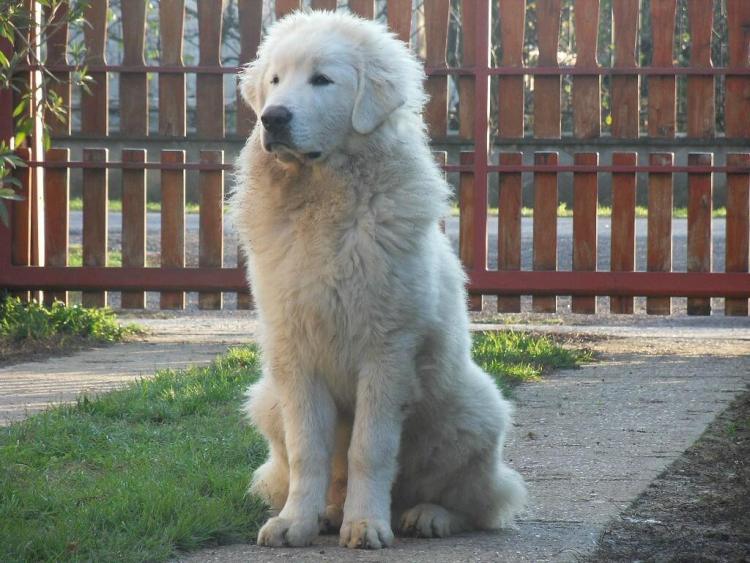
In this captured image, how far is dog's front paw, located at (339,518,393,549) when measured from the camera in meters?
3.50

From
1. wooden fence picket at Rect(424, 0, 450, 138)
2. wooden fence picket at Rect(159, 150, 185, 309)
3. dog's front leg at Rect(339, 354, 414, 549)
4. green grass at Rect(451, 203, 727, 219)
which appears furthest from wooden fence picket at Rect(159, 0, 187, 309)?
green grass at Rect(451, 203, 727, 219)

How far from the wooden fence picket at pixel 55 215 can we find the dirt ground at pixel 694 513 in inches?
186

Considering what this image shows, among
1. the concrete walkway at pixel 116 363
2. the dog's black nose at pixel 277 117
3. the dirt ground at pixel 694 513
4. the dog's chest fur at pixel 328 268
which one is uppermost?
the dog's black nose at pixel 277 117

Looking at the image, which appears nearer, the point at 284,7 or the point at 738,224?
the point at 738,224

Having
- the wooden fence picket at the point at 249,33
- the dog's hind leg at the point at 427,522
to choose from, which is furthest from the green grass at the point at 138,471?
the wooden fence picket at the point at 249,33

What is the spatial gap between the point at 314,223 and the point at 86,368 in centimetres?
351

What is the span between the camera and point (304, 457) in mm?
3590

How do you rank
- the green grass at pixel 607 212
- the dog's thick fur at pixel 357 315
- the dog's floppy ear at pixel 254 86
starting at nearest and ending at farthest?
the dog's thick fur at pixel 357 315, the dog's floppy ear at pixel 254 86, the green grass at pixel 607 212

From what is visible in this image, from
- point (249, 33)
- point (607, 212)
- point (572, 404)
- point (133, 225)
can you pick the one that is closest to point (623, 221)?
point (572, 404)

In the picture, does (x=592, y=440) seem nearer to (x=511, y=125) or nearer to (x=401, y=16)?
(x=511, y=125)

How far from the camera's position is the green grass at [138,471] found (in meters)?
3.46

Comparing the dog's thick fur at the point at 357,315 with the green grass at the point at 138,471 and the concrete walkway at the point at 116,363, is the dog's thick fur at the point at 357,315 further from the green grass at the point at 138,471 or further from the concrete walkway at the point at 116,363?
the concrete walkway at the point at 116,363

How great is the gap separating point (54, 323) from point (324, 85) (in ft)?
14.9

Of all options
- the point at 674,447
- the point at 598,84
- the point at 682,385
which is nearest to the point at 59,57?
the point at 598,84
